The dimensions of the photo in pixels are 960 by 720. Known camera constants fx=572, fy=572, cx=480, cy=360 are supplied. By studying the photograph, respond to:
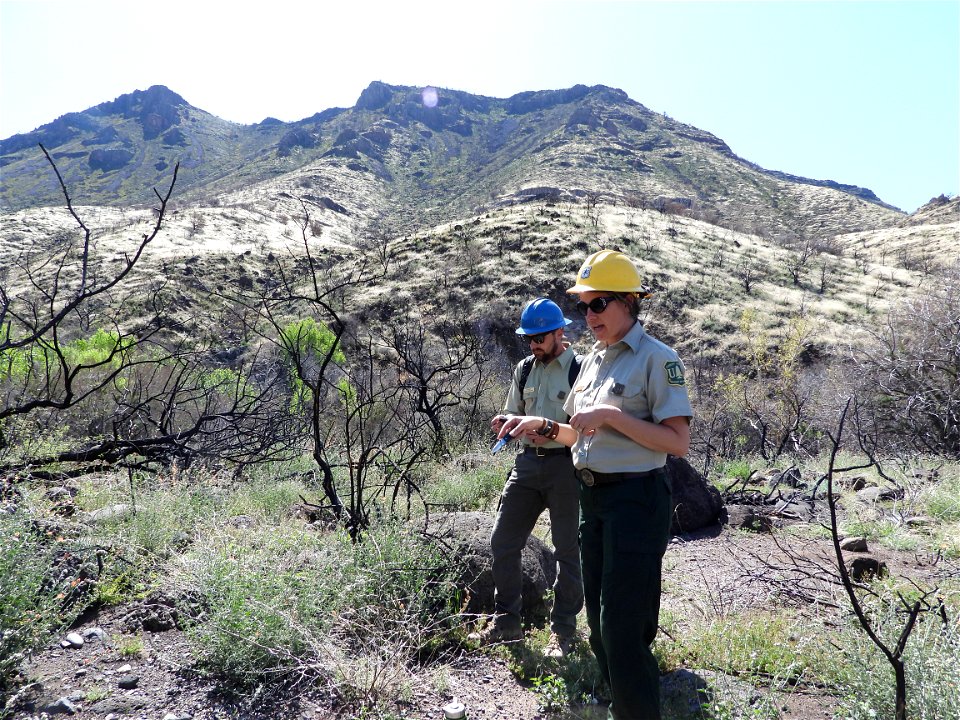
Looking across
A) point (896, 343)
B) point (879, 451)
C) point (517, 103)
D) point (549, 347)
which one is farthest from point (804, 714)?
point (517, 103)

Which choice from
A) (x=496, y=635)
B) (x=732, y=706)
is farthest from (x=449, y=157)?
(x=732, y=706)

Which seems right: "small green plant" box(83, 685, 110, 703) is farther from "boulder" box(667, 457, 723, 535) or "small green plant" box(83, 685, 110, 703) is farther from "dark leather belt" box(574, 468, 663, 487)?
"boulder" box(667, 457, 723, 535)

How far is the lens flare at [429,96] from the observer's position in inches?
4889

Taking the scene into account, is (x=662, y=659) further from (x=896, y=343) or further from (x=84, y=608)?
(x=896, y=343)

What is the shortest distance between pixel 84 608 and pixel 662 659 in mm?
3320

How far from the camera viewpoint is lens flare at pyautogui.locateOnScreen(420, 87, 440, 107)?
124188 mm

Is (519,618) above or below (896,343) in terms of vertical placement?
below

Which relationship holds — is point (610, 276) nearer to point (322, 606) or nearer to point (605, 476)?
point (605, 476)

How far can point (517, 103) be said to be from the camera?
128 metres

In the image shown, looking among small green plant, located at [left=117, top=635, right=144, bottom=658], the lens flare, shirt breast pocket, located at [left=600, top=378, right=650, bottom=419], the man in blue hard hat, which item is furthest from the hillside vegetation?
the lens flare

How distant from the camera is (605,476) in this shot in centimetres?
223

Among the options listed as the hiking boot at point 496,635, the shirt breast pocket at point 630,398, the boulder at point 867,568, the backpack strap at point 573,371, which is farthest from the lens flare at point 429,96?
the shirt breast pocket at point 630,398

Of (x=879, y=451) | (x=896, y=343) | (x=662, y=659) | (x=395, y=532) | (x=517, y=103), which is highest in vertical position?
(x=517, y=103)

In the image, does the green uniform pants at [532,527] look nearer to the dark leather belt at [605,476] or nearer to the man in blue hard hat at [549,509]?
the man in blue hard hat at [549,509]
